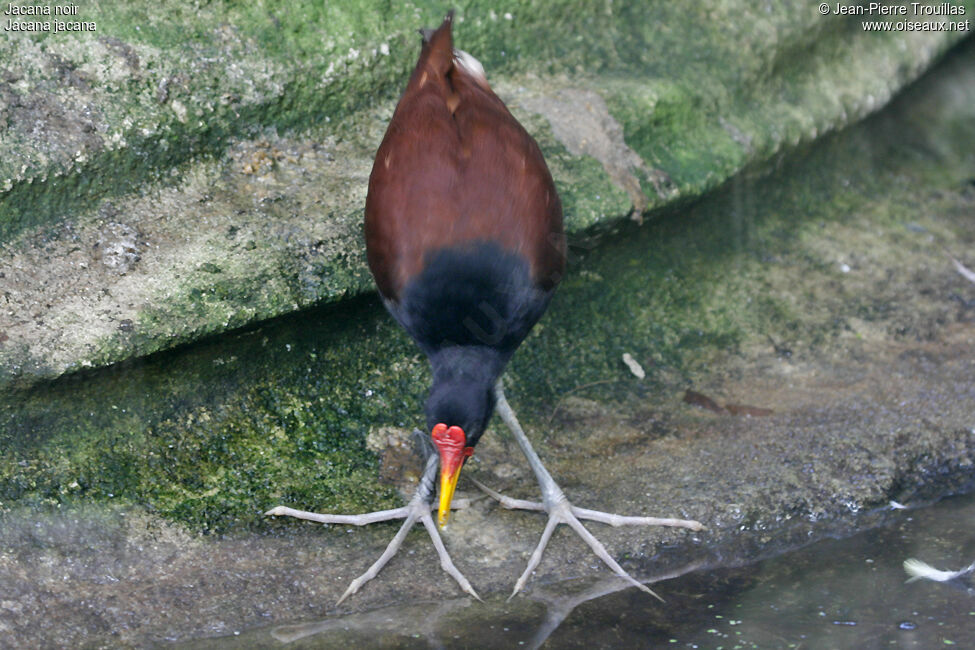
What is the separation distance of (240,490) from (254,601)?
1.54 ft

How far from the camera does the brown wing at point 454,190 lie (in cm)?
300

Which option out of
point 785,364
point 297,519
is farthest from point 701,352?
point 297,519

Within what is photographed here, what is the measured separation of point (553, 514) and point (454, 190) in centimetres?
110

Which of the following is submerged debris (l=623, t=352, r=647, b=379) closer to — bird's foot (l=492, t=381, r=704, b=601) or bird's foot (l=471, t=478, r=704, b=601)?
bird's foot (l=492, t=381, r=704, b=601)

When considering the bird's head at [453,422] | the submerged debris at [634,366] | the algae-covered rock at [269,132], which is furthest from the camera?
the submerged debris at [634,366]

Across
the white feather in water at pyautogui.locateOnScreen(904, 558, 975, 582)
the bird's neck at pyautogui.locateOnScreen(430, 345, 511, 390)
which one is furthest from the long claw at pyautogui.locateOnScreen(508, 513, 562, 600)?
the white feather in water at pyautogui.locateOnScreen(904, 558, 975, 582)

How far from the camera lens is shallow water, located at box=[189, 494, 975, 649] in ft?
9.17

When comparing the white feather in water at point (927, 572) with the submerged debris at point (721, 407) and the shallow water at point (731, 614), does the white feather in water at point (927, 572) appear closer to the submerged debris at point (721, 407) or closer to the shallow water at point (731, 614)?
the shallow water at point (731, 614)

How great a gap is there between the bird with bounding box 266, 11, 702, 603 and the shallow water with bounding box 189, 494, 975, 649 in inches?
5.0

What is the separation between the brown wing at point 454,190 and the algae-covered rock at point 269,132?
A: 43cm

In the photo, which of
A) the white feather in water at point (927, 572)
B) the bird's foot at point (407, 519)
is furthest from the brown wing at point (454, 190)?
the white feather in water at point (927, 572)

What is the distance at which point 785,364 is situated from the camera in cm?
421

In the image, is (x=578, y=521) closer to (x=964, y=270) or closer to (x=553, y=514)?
(x=553, y=514)

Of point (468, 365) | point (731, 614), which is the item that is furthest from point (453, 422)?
point (731, 614)
